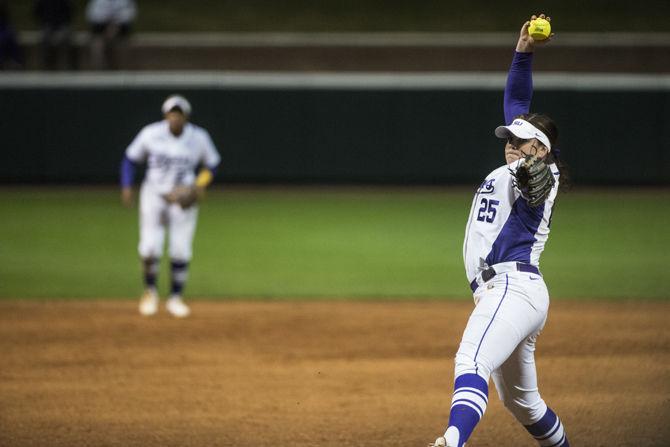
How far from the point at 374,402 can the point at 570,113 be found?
44.0 ft

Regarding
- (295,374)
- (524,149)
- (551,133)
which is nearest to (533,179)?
(524,149)

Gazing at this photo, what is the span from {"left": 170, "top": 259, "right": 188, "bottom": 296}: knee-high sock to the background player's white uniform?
67mm

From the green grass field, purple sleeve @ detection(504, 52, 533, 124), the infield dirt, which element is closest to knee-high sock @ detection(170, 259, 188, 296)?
the infield dirt

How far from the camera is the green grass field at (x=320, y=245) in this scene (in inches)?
438

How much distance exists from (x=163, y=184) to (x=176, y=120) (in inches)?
24.9

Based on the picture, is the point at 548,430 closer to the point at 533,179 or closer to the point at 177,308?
the point at 533,179

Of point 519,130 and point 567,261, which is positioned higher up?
point 519,130

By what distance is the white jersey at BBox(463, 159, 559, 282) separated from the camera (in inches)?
177

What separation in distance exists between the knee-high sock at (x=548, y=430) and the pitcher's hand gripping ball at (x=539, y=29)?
178 cm

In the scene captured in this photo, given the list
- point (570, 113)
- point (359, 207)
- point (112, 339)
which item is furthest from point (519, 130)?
point (570, 113)

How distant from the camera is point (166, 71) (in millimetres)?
21906

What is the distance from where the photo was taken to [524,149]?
456 centimetres

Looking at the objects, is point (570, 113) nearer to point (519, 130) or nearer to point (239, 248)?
point (239, 248)

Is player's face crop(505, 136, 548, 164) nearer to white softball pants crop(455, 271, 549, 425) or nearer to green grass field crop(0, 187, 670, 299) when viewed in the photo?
white softball pants crop(455, 271, 549, 425)
